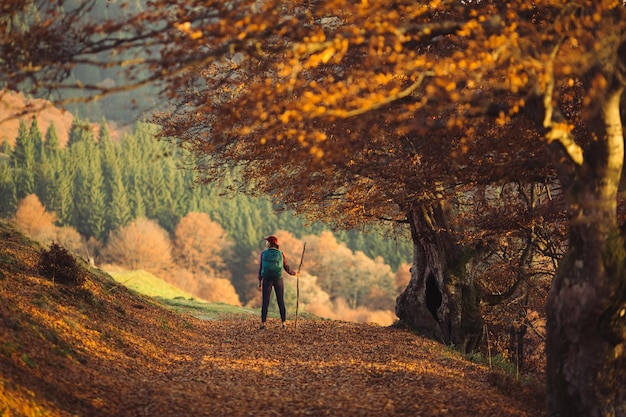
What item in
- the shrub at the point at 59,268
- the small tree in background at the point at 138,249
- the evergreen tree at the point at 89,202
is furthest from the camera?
the evergreen tree at the point at 89,202

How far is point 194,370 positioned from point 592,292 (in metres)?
6.62

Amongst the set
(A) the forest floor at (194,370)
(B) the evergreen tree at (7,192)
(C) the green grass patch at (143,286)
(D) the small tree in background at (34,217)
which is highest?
(B) the evergreen tree at (7,192)

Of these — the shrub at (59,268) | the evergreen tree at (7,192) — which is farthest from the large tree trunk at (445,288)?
the evergreen tree at (7,192)

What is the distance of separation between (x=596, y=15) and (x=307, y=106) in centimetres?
342

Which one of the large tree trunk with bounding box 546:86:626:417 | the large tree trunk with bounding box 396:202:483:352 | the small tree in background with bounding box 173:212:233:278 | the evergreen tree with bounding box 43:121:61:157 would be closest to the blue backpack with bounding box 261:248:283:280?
the large tree trunk with bounding box 396:202:483:352

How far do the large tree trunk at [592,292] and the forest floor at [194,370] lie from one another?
1179 millimetres

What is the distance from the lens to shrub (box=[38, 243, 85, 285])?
13.6m

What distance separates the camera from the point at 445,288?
55.8ft

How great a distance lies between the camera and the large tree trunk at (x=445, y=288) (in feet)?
55.8

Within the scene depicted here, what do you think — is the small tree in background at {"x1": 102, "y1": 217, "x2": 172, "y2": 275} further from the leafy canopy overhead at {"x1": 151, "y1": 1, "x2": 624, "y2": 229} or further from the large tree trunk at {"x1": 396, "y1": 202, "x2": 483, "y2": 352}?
the leafy canopy overhead at {"x1": 151, "y1": 1, "x2": 624, "y2": 229}

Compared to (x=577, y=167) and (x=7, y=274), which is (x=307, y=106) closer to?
(x=577, y=167)

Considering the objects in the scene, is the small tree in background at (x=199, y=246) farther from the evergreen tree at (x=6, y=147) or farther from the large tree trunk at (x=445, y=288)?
the large tree trunk at (x=445, y=288)

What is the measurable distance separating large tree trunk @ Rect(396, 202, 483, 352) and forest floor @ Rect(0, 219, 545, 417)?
2.02 m

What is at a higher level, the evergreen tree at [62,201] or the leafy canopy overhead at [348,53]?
the evergreen tree at [62,201]
